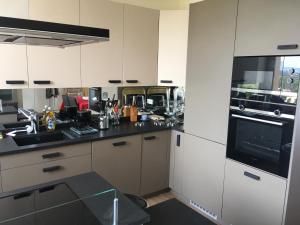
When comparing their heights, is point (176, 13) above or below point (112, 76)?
above

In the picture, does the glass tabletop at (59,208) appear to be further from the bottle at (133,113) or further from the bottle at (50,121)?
the bottle at (133,113)

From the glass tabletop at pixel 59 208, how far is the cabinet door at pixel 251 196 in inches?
50.9

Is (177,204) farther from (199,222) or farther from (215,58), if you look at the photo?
(215,58)

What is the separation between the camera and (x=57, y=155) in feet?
7.22

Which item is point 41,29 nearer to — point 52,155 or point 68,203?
point 68,203

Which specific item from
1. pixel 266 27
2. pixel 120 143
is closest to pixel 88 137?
pixel 120 143

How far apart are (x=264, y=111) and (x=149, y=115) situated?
64.3 inches

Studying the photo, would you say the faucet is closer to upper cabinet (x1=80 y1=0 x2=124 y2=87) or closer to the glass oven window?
upper cabinet (x1=80 y1=0 x2=124 y2=87)

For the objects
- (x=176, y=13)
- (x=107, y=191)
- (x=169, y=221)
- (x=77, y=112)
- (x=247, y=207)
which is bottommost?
(x=247, y=207)

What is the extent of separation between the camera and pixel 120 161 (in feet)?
8.61

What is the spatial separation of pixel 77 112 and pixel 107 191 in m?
1.67

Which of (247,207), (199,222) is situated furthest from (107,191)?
(247,207)

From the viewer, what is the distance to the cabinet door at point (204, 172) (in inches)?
95.3

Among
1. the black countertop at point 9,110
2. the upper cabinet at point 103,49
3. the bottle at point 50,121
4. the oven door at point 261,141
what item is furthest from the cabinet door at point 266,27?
the black countertop at point 9,110
